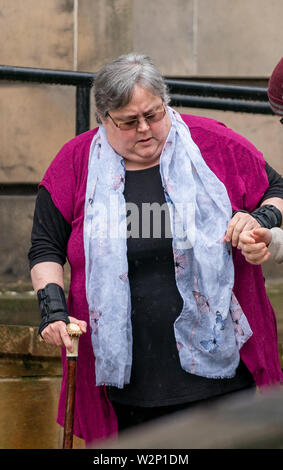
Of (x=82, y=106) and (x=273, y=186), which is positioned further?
(x=82, y=106)

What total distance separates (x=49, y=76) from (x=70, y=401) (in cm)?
171

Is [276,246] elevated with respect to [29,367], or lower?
elevated

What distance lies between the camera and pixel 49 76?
3.73 metres

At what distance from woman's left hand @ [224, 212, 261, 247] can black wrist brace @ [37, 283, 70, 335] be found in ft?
1.92

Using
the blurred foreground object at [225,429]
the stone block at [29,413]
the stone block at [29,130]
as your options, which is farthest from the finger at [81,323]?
the stone block at [29,130]

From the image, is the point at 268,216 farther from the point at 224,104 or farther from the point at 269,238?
the point at 224,104

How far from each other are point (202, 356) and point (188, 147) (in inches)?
27.5

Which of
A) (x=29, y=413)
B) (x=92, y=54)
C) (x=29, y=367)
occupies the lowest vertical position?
(x=29, y=413)

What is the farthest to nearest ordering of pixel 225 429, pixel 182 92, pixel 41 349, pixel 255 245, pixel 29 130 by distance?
1. pixel 29 130
2. pixel 182 92
3. pixel 41 349
4. pixel 255 245
5. pixel 225 429

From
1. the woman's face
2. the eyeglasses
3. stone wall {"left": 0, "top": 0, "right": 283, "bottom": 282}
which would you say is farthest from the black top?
stone wall {"left": 0, "top": 0, "right": 283, "bottom": 282}

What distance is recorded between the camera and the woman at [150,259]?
2.57 m

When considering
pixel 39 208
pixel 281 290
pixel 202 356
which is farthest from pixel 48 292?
pixel 281 290

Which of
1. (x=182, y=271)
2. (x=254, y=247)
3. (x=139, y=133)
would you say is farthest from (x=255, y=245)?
(x=139, y=133)

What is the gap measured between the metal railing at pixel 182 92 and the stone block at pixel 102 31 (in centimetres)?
109
